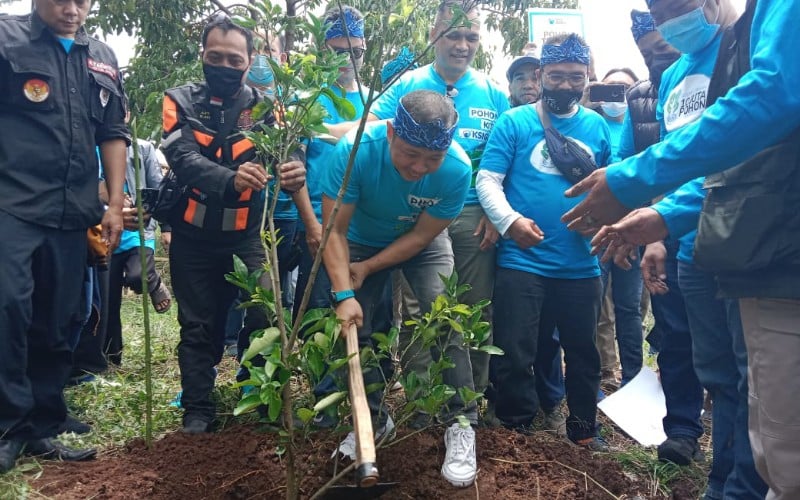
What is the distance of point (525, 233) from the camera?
3.10 metres

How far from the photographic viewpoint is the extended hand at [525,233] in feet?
10.1

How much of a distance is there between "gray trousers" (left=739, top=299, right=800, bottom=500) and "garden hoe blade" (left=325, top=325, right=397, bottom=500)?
1.04 meters

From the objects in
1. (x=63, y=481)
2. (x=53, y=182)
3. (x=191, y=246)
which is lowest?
(x=63, y=481)

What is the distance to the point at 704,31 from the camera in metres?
2.51

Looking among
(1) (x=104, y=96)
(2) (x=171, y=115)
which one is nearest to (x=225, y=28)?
(2) (x=171, y=115)

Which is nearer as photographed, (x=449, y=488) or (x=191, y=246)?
(x=449, y=488)

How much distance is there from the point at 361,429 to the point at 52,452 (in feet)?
5.62

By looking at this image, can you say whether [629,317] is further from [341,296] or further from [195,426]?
[195,426]

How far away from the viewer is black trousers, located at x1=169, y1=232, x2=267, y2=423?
3.15 meters

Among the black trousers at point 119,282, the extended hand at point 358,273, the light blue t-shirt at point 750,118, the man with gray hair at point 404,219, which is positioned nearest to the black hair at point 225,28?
the man with gray hair at point 404,219

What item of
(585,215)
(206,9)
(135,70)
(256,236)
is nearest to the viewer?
(585,215)

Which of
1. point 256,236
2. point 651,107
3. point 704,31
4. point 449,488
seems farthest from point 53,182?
point 651,107

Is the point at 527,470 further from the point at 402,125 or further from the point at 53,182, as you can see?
the point at 53,182

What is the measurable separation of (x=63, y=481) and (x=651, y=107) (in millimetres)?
3373
